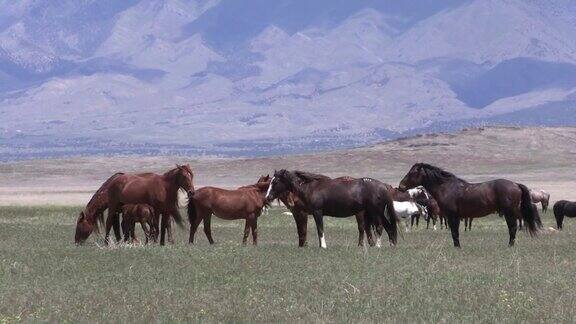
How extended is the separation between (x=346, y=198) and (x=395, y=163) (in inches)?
4991

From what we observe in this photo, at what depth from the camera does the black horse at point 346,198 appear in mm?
29234

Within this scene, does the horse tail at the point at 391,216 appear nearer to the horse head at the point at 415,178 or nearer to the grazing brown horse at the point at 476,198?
the horse head at the point at 415,178

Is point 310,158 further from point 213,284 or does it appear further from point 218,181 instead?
point 213,284

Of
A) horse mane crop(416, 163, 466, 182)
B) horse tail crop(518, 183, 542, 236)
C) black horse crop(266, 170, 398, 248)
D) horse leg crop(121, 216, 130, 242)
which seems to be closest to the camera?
horse tail crop(518, 183, 542, 236)

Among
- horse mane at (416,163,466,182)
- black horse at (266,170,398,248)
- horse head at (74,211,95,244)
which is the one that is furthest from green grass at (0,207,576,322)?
horse mane at (416,163,466,182)

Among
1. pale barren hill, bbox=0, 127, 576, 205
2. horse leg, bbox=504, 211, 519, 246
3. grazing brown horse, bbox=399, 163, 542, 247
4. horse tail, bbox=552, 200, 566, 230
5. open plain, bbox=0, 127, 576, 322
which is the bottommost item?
pale barren hill, bbox=0, 127, 576, 205

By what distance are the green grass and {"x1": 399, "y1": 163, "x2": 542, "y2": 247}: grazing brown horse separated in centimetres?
79

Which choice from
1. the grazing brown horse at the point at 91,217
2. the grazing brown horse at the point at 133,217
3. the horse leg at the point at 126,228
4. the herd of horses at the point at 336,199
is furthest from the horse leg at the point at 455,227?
the grazing brown horse at the point at 91,217

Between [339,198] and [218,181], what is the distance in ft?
356

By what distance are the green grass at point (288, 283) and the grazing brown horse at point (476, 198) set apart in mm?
795

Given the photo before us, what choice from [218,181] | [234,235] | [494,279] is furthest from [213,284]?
[218,181]

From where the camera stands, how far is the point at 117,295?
67.9 feet

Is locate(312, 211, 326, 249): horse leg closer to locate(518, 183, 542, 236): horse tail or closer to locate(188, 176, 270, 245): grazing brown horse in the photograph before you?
locate(188, 176, 270, 245): grazing brown horse

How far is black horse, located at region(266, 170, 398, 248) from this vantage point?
95.9ft
